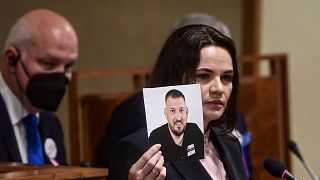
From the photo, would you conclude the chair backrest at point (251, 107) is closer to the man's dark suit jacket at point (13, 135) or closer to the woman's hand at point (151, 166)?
the man's dark suit jacket at point (13, 135)

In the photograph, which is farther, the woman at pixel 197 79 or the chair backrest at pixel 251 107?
the chair backrest at pixel 251 107

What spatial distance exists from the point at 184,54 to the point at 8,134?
48.7 inches

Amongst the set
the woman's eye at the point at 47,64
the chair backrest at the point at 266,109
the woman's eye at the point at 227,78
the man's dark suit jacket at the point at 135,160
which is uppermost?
the woman's eye at the point at 47,64

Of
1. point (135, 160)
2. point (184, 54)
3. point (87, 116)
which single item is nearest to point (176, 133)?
point (135, 160)

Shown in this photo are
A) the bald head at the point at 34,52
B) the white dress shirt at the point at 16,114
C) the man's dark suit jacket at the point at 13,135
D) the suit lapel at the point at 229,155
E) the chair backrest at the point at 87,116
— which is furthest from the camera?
the chair backrest at the point at 87,116

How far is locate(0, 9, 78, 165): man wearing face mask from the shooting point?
339cm

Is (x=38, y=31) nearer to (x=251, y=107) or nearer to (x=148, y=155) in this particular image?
(x=148, y=155)

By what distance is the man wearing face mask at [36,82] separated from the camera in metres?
3.39

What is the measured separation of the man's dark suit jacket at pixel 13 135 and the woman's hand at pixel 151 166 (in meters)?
1.31

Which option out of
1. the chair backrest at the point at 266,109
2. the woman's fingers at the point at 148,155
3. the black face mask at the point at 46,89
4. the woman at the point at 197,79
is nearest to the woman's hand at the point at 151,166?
the woman's fingers at the point at 148,155

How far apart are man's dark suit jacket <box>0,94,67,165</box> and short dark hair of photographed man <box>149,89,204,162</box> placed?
131cm

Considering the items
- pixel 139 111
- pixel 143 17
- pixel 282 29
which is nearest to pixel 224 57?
pixel 139 111

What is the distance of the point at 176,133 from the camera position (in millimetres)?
2049

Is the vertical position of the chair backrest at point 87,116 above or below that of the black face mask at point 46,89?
below
